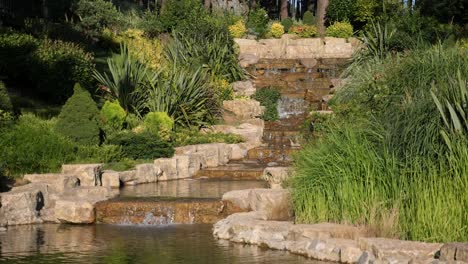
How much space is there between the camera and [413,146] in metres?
13.5

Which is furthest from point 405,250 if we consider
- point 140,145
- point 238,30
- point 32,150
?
point 238,30

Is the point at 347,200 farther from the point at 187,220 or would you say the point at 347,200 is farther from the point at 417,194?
the point at 187,220

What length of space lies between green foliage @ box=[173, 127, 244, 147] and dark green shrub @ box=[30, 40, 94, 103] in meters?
3.63

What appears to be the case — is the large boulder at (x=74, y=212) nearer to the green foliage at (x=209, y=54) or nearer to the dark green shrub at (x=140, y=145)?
the dark green shrub at (x=140, y=145)

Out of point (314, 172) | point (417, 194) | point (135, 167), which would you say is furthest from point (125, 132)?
point (417, 194)

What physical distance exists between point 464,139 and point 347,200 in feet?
6.59

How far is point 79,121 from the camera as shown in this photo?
2123 cm

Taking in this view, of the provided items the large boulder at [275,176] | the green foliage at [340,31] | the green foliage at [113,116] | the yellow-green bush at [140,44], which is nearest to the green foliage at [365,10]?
the green foliage at [340,31]

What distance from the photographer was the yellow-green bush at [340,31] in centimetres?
4028

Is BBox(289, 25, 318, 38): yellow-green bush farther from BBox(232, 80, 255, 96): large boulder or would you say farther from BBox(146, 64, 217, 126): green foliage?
BBox(146, 64, 217, 126): green foliage

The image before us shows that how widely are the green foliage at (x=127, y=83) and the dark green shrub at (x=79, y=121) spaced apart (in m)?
3.86

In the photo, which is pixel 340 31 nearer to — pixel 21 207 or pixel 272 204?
pixel 272 204

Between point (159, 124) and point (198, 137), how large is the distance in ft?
4.46

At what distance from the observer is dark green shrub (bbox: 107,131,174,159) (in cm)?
2222
